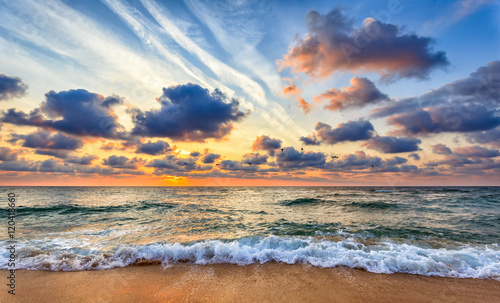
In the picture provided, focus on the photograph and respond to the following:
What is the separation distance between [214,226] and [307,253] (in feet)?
25.7

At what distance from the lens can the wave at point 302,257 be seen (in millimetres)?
7668

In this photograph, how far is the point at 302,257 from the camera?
8578mm

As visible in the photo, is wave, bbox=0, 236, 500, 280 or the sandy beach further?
wave, bbox=0, 236, 500, 280

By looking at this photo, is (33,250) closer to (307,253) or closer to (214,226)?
(214,226)

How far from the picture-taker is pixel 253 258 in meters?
8.61

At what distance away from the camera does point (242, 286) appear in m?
6.44

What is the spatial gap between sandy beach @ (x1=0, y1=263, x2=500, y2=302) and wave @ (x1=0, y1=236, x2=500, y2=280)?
0.47 metres

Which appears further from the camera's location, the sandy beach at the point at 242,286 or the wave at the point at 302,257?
the wave at the point at 302,257

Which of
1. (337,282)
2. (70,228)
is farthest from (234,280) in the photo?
(70,228)

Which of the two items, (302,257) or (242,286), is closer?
(242,286)

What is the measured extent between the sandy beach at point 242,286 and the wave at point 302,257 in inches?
18.4

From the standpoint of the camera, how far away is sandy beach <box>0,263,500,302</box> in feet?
19.1

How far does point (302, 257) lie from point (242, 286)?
3.23 metres

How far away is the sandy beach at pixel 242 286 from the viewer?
5.83 meters
